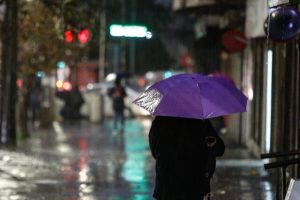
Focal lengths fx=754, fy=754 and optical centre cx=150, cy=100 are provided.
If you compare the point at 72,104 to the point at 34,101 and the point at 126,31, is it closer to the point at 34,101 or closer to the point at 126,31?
the point at 34,101

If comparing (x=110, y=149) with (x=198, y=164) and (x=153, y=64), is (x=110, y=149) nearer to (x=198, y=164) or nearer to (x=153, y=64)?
(x=198, y=164)

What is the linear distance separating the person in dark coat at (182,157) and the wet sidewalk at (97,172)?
3.88 metres

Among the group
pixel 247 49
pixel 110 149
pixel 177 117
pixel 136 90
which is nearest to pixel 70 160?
pixel 110 149

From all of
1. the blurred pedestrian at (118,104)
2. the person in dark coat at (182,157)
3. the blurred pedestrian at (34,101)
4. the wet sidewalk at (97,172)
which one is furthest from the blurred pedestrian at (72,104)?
the person in dark coat at (182,157)

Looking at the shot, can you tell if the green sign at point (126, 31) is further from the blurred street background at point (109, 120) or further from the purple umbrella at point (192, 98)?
the purple umbrella at point (192, 98)

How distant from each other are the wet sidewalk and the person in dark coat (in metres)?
3.88

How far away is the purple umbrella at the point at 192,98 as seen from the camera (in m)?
6.69

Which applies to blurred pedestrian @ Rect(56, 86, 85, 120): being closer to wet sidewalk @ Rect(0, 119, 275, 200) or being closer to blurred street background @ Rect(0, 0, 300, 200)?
blurred street background @ Rect(0, 0, 300, 200)

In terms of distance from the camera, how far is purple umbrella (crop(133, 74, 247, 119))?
22.0ft

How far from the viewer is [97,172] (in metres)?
13.5

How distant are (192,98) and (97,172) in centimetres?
695

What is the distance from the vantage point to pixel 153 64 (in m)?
52.2

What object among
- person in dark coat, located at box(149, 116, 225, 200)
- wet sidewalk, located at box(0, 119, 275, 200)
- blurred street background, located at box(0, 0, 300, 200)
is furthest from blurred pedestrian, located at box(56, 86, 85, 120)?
person in dark coat, located at box(149, 116, 225, 200)

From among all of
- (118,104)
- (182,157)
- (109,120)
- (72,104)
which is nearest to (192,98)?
(182,157)
